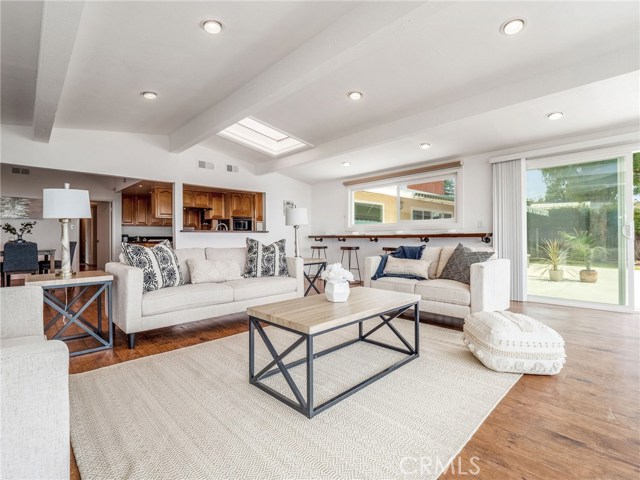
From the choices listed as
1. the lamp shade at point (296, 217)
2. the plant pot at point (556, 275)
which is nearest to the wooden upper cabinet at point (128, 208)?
the lamp shade at point (296, 217)

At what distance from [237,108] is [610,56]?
11.3 ft

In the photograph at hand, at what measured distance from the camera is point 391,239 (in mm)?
6023

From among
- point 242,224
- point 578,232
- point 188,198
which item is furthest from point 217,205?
point 578,232

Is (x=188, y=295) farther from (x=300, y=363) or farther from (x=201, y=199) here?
(x=201, y=199)

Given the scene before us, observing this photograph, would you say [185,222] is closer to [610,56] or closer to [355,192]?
[355,192]

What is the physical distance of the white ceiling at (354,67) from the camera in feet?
7.63

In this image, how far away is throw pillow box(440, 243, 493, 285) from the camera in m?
3.52

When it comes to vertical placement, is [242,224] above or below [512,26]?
below

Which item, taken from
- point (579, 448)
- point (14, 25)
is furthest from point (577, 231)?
point (14, 25)

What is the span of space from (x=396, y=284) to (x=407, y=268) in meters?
0.28

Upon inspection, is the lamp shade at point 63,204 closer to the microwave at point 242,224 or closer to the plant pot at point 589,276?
the microwave at point 242,224

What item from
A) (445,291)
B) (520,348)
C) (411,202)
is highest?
(411,202)

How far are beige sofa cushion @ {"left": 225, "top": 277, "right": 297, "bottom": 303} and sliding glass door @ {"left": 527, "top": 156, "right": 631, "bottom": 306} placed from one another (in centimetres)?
347

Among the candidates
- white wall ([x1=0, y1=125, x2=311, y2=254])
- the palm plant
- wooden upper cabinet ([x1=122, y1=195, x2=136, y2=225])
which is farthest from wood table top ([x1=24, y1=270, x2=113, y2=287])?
wooden upper cabinet ([x1=122, y1=195, x2=136, y2=225])
